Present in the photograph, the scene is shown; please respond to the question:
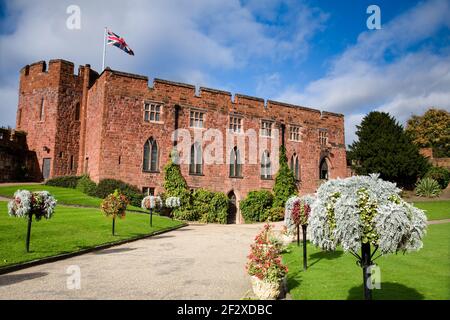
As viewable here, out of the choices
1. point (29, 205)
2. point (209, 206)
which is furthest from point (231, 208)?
point (29, 205)

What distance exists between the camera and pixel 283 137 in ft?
110

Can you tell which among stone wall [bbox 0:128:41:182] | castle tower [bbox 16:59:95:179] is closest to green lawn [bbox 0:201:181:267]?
castle tower [bbox 16:59:95:179]

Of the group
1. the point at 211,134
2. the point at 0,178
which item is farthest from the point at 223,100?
the point at 0,178

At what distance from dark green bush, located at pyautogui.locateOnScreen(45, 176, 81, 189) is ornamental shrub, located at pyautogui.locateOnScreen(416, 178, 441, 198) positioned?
30.2m

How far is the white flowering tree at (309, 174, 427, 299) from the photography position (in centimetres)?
553

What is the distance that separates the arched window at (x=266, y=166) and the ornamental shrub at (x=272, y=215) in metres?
3.52

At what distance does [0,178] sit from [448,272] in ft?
109

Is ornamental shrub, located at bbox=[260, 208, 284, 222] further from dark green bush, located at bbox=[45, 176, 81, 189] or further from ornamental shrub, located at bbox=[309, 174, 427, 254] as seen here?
ornamental shrub, located at bbox=[309, 174, 427, 254]

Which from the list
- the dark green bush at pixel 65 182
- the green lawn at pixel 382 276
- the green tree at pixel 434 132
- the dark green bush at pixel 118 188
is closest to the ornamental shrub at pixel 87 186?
the dark green bush at pixel 118 188

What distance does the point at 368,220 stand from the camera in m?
5.72

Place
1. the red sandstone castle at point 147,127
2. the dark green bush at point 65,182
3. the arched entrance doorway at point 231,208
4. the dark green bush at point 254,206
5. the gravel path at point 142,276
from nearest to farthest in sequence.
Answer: the gravel path at point 142,276, the red sandstone castle at point 147,127, the dark green bush at point 65,182, the dark green bush at point 254,206, the arched entrance doorway at point 231,208

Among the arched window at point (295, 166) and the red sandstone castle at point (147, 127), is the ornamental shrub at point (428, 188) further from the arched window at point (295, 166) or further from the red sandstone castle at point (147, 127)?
the arched window at point (295, 166)

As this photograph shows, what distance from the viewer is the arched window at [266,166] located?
32062mm

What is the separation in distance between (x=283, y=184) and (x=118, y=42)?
18481 mm
